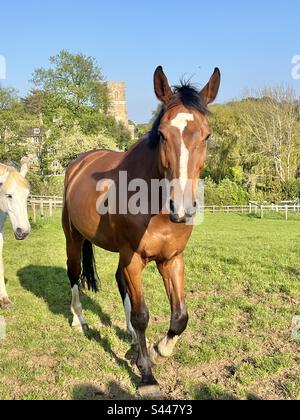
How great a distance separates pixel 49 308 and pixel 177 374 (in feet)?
8.23

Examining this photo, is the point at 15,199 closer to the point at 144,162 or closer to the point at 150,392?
the point at 144,162

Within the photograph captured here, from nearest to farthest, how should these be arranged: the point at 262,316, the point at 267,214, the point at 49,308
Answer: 1. the point at 262,316
2. the point at 49,308
3. the point at 267,214

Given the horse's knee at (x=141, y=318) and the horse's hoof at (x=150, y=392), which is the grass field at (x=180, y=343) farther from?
the horse's knee at (x=141, y=318)

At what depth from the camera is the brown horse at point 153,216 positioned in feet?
8.16

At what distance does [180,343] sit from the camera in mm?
4141

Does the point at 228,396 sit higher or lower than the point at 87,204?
lower

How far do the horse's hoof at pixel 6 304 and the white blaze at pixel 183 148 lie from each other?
3.96 meters

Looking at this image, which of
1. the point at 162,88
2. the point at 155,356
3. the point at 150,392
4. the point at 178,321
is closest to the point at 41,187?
the point at 155,356

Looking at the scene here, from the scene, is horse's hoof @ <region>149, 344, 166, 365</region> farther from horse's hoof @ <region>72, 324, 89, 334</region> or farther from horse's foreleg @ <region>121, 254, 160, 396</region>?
horse's hoof @ <region>72, 324, 89, 334</region>
